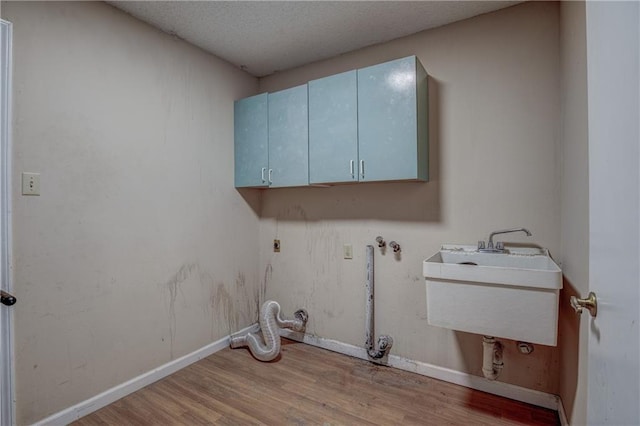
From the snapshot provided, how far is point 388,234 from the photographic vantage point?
2.41 meters

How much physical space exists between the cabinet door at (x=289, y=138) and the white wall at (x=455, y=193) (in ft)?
1.02

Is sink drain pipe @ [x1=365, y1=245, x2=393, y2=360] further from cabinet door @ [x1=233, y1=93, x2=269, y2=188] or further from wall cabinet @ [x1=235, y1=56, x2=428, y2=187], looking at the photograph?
cabinet door @ [x1=233, y1=93, x2=269, y2=188]

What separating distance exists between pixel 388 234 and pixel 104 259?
1.91 metres

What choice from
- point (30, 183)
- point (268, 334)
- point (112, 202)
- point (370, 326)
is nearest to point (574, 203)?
point (370, 326)

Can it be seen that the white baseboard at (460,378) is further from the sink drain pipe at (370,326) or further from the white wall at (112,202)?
the white wall at (112,202)

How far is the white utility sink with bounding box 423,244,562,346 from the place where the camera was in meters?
1.49

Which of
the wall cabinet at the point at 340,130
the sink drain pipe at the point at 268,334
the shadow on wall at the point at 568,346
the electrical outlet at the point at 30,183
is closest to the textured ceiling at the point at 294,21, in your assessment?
the wall cabinet at the point at 340,130

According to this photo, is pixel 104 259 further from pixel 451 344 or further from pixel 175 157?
pixel 451 344

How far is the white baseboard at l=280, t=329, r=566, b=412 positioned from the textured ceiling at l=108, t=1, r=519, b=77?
2381mm

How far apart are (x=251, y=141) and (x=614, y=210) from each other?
246cm

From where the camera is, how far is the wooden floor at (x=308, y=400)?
5.85 feet

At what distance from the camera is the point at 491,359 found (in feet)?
6.08

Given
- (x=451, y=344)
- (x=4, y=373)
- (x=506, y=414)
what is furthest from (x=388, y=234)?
(x=4, y=373)

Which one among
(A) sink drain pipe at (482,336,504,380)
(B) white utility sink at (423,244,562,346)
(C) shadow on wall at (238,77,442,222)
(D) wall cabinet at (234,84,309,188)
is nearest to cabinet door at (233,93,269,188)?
(D) wall cabinet at (234,84,309,188)
